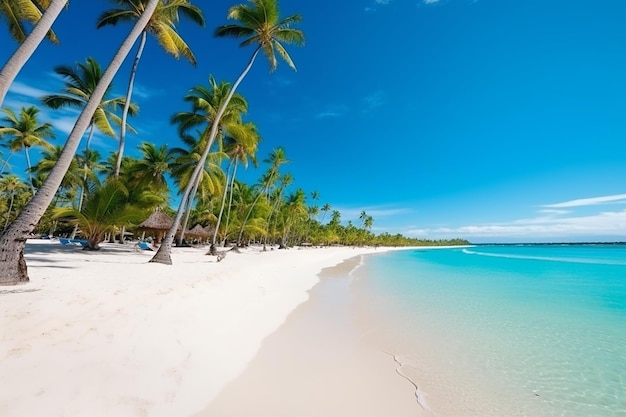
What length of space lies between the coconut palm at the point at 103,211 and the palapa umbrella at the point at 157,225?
24.4 ft

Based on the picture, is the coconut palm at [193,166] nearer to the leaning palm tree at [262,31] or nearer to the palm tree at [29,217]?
the leaning palm tree at [262,31]

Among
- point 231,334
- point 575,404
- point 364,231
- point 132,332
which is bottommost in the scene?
point 575,404

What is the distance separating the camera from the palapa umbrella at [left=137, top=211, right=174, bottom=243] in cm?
2159

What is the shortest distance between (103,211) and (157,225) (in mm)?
8891

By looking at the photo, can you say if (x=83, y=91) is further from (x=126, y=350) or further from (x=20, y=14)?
(x=126, y=350)

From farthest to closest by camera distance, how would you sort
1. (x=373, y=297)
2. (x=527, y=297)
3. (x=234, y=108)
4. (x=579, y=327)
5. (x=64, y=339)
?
(x=234, y=108)
(x=527, y=297)
(x=373, y=297)
(x=579, y=327)
(x=64, y=339)

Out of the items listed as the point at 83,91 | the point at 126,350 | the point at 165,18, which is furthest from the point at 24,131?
the point at 126,350

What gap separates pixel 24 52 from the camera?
5.39 metres

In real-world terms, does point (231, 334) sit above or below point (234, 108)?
below

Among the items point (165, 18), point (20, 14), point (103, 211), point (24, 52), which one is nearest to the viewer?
point (24, 52)

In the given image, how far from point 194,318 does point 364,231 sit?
9163 cm

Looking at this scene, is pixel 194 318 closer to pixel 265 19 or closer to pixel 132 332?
pixel 132 332

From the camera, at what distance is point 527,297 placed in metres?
12.0

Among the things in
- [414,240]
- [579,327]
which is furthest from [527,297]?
[414,240]
